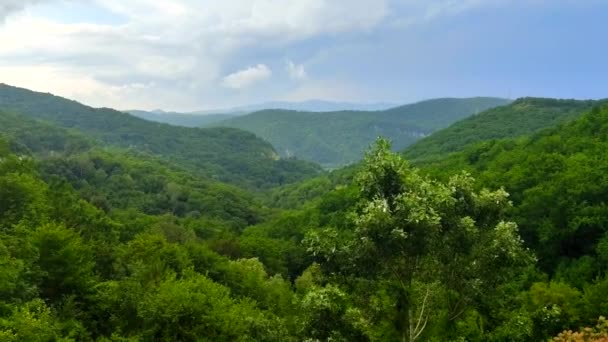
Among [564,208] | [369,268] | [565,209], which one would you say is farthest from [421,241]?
[564,208]

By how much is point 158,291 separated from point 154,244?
15.2 metres

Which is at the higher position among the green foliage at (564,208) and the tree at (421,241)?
the tree at (421,241)

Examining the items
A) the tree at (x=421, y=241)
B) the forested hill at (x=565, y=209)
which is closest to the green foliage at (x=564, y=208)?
the forested hill at (x=565, y=209)

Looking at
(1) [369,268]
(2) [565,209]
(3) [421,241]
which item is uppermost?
(3) [421,241]

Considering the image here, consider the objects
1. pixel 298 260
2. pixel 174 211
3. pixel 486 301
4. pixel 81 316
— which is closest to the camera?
pixel 486 301

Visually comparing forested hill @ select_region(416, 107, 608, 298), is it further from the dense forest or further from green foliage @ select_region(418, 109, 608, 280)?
the dense forest

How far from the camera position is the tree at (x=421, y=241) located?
12078 mm

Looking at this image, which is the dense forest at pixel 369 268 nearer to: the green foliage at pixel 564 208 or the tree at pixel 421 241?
the tree at pixel 421 241

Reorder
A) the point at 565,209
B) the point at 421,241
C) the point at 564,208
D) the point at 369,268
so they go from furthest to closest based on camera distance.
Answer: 1. the point at 564,208
2. the point at 565,209
3. the point at 369,268
4. the point at 421,241

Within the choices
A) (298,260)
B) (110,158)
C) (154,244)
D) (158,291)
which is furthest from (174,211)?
(158,291)

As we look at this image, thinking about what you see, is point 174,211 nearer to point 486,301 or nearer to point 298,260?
point 298,260

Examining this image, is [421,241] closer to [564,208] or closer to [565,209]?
[565,209]

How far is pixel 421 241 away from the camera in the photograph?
12148 millimetres

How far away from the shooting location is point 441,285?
1335 cm
